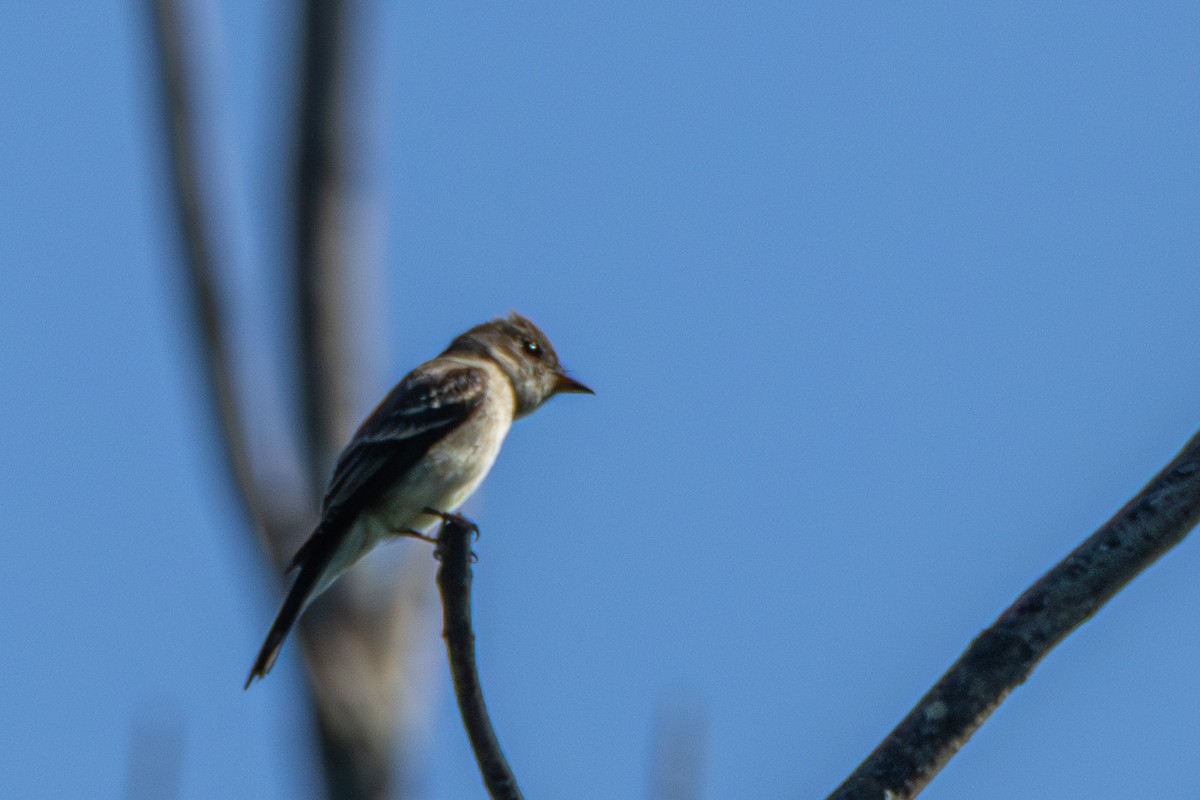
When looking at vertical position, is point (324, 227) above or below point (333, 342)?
above

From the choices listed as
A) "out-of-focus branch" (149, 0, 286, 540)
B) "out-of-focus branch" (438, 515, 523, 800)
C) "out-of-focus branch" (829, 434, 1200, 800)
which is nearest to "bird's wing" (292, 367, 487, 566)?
"out-of-focus branch" (149, 0, 286, 540)

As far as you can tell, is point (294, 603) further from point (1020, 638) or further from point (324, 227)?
point (1020, 638)

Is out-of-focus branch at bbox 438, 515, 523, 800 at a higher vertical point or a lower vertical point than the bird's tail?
higher

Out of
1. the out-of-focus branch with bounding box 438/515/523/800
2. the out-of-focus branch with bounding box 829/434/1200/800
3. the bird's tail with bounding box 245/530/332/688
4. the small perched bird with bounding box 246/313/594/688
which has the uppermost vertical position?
the out-of-focus branch with bounding box 829/434/1200/800

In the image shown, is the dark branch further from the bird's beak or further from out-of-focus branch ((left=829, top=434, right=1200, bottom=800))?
out-of-focus branch ((left=829, top=434, right=1200, bottom=800))

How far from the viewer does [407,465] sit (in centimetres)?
677

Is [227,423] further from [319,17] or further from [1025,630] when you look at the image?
[1025,630]

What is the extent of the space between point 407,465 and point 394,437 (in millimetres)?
132

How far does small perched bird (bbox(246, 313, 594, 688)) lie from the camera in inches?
256

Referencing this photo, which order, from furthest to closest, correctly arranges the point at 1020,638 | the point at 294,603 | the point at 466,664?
the point at 294,603 → the point at 466,664 → the point at 1020,638

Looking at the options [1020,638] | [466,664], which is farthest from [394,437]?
[1020,638]

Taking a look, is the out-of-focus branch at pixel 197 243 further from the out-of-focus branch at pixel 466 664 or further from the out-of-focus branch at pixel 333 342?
the out-of-focus branch at pixel 466 664

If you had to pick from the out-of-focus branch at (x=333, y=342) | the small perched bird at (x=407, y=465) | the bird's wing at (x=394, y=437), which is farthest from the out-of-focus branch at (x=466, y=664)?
the out-of-focus branch at (x=333, y=342)

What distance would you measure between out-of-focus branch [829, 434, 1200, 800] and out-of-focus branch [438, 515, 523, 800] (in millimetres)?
771
